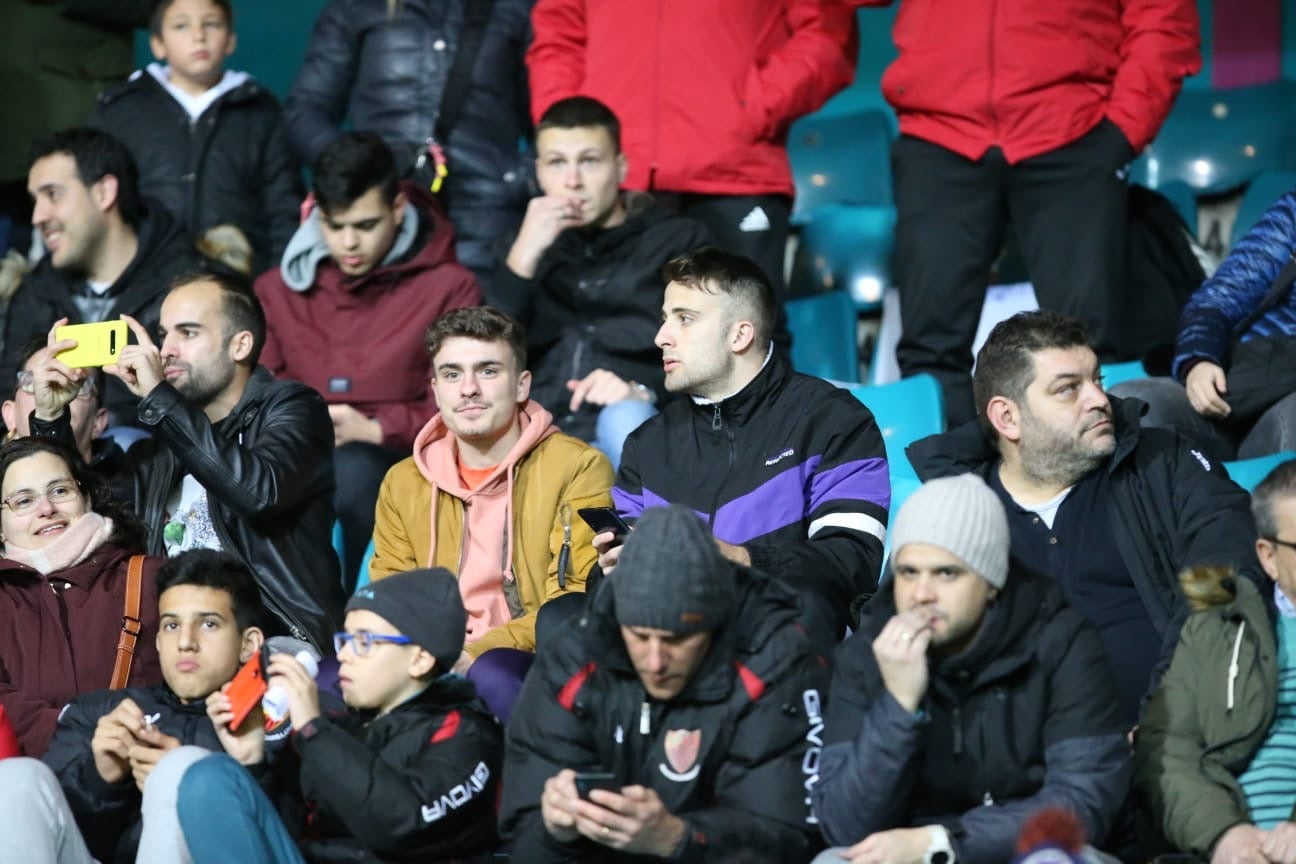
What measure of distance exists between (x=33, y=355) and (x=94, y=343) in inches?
13.9

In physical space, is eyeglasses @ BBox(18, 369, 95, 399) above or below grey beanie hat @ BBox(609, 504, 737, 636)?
above

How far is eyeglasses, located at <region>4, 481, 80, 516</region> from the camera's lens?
15.5 ft

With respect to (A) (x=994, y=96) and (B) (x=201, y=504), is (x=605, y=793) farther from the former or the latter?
(A) (x=994, y=96)

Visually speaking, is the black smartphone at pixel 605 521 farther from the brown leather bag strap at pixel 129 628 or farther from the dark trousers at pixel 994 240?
the dark trousers at pixel 994 240

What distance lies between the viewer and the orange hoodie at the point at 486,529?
476 cm

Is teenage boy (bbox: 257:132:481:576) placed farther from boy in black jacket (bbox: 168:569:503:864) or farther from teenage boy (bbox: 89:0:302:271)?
boy in black jacket (bbox: 168:569:503:864)

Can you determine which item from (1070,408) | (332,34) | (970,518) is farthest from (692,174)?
(970,518)

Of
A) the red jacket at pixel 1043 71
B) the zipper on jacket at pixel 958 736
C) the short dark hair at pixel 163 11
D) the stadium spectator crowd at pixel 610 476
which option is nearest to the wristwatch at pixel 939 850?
the stadium spectator crowd at pixel 610 476

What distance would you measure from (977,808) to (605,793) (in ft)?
2.18

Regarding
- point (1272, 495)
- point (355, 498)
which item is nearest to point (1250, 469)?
point (1272, 495)

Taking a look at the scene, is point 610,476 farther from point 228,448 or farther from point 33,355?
point 33,355

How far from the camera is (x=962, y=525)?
361 cm

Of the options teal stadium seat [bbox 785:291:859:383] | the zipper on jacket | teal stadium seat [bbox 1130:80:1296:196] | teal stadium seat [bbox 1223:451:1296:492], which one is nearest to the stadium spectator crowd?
the zipper on jacket

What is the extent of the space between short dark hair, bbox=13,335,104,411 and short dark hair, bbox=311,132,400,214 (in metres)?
0.86
